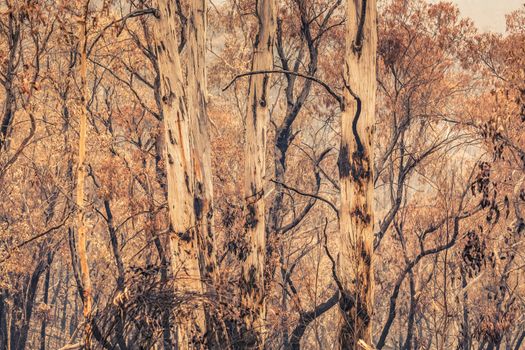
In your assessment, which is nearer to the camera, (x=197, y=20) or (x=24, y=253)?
(x=197, y=20)

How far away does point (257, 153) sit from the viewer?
10.6m

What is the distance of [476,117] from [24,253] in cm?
1242

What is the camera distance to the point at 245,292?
410 inches

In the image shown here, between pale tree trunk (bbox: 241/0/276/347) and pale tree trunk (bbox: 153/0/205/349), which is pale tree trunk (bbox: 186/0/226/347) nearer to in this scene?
pale tree trunk (bbox: 153/0/205/349)

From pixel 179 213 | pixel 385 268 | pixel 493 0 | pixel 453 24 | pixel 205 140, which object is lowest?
pixel 385 268

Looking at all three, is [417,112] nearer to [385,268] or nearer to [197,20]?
[197,20]

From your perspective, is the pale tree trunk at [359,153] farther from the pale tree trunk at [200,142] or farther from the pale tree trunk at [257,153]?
the pale tree trunk at [257,153]

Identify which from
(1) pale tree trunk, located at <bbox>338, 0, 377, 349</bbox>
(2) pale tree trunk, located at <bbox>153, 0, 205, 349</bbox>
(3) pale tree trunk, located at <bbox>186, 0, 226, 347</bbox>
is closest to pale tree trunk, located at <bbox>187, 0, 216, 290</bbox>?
(3) pale tree trunk, located at <bbox>186, 0, 226, 347</bbox>

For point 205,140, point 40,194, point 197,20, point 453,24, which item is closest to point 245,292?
point 205,140

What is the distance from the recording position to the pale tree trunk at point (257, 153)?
1054 centimetres

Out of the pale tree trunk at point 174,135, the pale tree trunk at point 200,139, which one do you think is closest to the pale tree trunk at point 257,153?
the pale tree trunk at point 200,139

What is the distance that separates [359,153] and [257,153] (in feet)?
12.5

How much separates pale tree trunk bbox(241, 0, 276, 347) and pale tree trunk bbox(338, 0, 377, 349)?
142 inches

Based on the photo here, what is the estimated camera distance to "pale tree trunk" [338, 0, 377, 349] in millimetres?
6957
